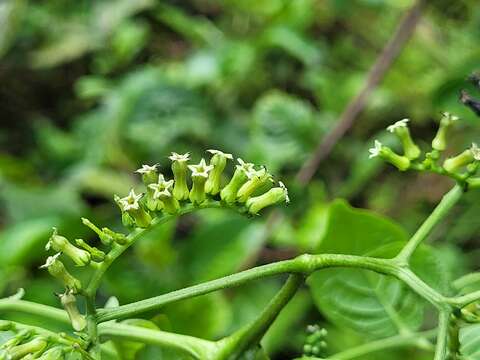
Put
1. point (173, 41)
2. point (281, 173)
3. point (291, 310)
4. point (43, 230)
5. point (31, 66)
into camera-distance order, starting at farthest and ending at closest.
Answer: point (173, 41) < point (31, 66) < point (281, 173) < point (291, 310) < point (43, 230)

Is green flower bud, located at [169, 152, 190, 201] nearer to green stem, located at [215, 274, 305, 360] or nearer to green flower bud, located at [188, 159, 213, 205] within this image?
green flower bud, located at [188, 159, 213, 205]

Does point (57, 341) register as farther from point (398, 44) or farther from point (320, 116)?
point (320, 116)

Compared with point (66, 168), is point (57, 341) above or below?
above

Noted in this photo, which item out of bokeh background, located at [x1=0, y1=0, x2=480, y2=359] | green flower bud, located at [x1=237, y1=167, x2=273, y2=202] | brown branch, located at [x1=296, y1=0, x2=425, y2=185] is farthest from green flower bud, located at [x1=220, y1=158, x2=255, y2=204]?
brown branch, located at [x1=296, y1=0, x2=425, y2=185]

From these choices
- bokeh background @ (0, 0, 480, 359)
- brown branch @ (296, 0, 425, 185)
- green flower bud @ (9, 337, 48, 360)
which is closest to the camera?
green flower bud @ (9, 337, 48, 360)

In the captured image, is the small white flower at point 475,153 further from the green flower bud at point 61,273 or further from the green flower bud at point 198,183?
the green flower bud at point 61,273

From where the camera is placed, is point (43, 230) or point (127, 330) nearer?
point (127, 330)

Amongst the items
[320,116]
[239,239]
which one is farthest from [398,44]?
[239,239]
